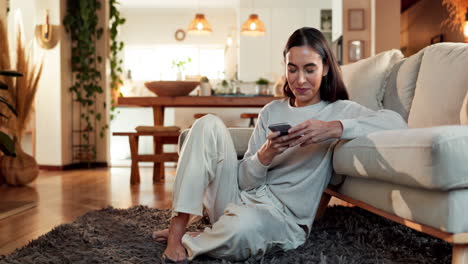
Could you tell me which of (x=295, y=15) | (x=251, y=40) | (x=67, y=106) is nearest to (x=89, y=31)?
(x=67, y=106)

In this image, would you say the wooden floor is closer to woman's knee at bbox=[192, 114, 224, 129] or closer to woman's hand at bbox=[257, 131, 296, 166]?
woman's knee at bbox=[192, 114, 224, 129]

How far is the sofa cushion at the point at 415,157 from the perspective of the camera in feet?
3.78

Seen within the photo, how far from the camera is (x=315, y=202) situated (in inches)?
67.0

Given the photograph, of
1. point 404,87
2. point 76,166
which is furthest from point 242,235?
point 76,166

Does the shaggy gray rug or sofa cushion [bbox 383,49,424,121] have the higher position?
sofa cushion [bbox 383,49,424,121]

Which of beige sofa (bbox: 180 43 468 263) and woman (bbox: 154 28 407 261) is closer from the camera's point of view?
beige sofa (bbox: 180 43 468 263)

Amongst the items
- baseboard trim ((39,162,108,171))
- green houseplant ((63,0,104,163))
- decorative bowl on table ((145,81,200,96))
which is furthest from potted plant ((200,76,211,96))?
baseboard trim ((39,162,108,171))

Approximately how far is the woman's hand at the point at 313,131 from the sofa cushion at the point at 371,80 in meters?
0.90

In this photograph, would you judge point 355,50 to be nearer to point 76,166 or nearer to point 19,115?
point 76,166

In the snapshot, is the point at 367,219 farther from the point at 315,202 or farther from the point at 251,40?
the point at 251,40

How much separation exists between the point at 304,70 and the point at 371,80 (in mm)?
876

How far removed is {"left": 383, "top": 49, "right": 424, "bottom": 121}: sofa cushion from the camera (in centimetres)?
228

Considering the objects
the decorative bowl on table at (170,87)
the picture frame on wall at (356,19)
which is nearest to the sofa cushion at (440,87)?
the decorative bowl on table at (170,87)

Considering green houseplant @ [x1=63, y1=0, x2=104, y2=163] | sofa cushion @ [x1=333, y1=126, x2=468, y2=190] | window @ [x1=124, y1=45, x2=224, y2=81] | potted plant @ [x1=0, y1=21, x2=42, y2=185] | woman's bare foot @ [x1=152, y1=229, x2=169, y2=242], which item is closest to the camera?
sofa cushion @ [x1=333, y1=126, x2=468, y2=190]
